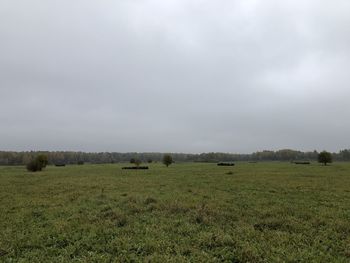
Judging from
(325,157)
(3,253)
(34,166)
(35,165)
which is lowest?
(3,253)

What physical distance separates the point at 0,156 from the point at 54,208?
144166 millimetres

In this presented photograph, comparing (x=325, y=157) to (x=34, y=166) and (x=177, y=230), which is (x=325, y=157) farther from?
(x=177, y=230)

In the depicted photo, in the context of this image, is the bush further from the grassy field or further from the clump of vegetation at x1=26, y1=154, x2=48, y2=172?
the grassy field

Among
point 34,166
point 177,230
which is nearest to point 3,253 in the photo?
point 177,230

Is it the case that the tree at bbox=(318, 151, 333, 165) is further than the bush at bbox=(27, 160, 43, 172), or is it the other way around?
the tree at bbox=(318, 151, 333, 165)

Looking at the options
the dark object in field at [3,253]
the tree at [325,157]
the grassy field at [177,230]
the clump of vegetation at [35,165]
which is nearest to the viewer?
the grassy field at [177,230]

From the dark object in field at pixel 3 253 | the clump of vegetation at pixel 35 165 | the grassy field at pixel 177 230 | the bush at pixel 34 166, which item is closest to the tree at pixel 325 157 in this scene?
the grassy field at pixel 177 230

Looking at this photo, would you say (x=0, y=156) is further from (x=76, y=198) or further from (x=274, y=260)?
(x=274, y=260)

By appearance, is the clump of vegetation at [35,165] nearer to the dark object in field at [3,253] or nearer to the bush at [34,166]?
the bush at [34,166]

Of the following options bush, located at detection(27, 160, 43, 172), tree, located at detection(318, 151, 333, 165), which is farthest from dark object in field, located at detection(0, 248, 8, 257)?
tree, located at detection(318, 151, 333, 165)

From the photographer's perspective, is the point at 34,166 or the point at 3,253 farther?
the point at 34,166

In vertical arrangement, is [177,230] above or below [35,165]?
below

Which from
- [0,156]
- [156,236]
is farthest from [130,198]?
[0,156]

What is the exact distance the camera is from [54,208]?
15984 millimetres
